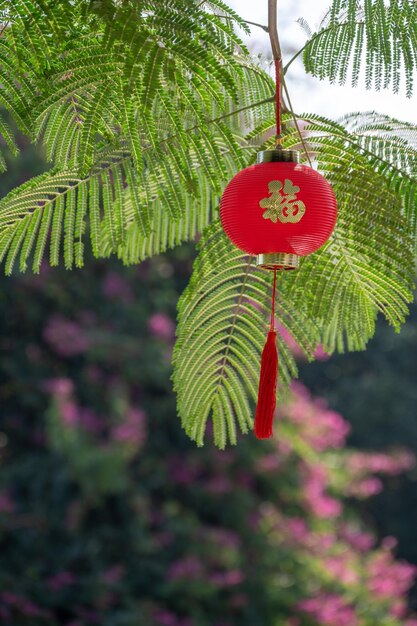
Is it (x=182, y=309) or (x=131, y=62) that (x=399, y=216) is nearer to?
(x=182, y=309)

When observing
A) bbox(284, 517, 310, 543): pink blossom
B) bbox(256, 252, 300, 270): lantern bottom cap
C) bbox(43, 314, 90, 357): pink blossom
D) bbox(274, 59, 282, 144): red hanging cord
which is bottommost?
bbox(284, 517, 310, 543): pink blossom

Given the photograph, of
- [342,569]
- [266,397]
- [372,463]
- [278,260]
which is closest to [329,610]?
[342,569]

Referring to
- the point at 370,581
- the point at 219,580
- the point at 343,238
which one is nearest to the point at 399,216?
the point at 343,238

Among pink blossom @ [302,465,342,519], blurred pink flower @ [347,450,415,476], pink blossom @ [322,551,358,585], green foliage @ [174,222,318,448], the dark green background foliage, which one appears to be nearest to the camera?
green foliage @ [174,222,318,448]

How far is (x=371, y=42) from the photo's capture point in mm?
1376

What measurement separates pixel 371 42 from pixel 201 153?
0.96 ft

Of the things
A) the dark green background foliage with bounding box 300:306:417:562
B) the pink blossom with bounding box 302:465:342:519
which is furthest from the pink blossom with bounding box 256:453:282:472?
the dark green background foliage with bounding box 300:306:417:562

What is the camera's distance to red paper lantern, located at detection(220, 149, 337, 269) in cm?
124

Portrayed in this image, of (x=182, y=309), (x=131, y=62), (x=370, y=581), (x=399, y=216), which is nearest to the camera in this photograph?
(x=131, y=62)

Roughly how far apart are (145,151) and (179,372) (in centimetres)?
36

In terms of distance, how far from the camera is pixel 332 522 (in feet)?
16.4

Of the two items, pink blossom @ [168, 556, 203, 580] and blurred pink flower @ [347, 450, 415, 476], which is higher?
blurred pink flower @ [347, 450, 415, 476]

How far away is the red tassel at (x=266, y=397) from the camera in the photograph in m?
1.31

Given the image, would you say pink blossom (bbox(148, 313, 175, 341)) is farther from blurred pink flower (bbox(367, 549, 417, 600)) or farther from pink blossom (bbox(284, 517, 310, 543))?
blurred pink flower (bbox(367, 549, 417, 600))
